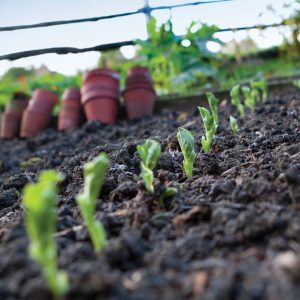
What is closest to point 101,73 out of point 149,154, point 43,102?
point 43,102

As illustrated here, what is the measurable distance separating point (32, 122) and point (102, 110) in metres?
0.85

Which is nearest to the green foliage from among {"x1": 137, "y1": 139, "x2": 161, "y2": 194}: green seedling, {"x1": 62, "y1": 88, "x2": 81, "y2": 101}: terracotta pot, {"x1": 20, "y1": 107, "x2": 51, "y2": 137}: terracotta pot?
{"x1": 62, "y1": 88, "x2": 81, "y2": 101}: terracotta pot

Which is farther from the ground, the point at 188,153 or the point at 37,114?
the point at 37,114

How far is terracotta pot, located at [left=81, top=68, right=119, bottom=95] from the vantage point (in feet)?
12.1

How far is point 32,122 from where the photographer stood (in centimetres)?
407

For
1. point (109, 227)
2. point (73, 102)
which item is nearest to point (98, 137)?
point (73, 102)

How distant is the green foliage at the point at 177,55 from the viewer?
13.0 ft

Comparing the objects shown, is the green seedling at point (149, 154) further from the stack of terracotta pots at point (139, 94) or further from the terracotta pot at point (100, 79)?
the terracotta pot at point (100, 79)

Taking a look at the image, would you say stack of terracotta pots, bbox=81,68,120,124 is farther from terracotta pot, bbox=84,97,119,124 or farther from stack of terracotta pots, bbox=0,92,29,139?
stack of terracotta pots, bbox=0,92,29,139

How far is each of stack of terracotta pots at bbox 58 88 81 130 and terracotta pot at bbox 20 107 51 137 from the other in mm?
292

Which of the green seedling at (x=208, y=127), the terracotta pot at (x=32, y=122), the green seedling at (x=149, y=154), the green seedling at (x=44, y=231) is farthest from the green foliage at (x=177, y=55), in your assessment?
the green seedling at (x=44, y=231)

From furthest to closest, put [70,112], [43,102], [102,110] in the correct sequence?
1. [43,102]
2. [70,112]
3. [102,110]

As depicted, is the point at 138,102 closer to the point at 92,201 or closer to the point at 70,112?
the point at 70,112

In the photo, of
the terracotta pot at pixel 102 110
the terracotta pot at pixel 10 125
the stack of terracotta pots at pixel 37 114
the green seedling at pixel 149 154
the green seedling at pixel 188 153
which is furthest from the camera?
the terracotta pot at pixel 10 125
